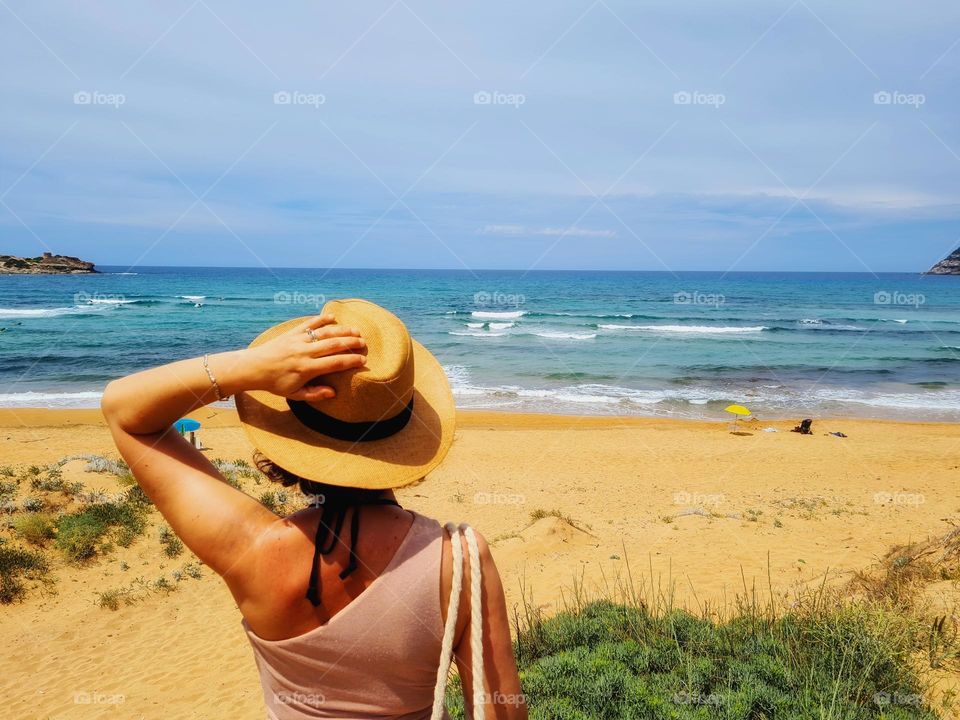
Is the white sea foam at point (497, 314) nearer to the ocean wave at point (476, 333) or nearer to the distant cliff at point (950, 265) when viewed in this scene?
the ocean wave at point (476, 333)

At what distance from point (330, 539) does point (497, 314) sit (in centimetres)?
5229

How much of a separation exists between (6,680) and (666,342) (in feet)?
114

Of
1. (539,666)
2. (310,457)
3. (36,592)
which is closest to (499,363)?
(36,592)

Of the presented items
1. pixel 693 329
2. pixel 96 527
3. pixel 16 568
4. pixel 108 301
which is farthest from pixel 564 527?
pixel 108 301

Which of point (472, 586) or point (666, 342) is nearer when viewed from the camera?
point (472, 586)

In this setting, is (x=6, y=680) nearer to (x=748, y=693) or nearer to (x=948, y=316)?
(x=748, y=693)

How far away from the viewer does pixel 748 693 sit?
3592 millimetres

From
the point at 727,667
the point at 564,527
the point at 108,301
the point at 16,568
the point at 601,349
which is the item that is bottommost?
the point at 564,527

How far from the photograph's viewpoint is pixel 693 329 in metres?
42.8

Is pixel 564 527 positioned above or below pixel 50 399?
below

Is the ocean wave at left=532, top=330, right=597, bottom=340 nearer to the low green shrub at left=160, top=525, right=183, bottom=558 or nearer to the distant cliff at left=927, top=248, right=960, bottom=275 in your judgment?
the low green shrub at left=160, top=525, right=183, bottom=558

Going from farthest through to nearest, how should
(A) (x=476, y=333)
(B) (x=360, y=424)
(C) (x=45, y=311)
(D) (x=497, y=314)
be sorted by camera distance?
(D) (x=497, y=314), (C) (x=45, y=311), (A) (x=476, y=333), (B) (x=360, y=424)

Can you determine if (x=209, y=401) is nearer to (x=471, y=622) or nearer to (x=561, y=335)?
(x=471, y=622)

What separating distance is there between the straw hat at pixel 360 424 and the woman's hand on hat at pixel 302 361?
0.03m
